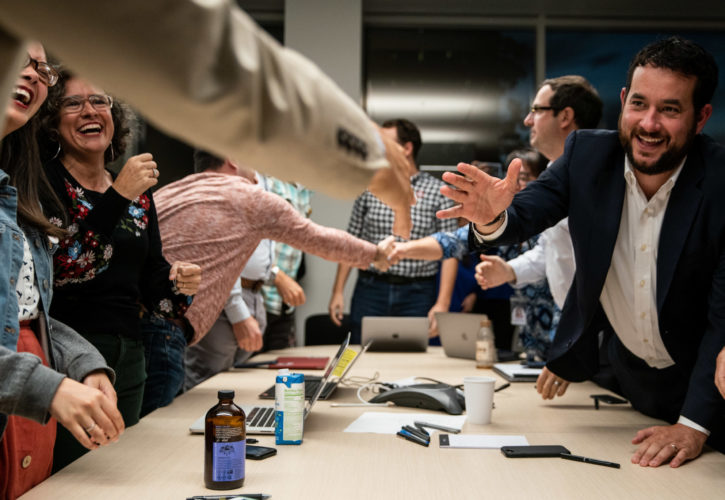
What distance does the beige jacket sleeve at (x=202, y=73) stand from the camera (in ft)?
1.70

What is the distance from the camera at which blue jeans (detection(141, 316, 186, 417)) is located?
2.18 meters

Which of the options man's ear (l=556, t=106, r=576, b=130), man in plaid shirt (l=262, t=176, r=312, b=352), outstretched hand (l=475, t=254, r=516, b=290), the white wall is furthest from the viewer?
the white wall

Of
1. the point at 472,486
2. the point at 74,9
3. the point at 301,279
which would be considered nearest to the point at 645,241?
the point at 472,486

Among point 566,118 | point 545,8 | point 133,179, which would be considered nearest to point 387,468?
point 133,179

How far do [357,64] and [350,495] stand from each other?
4.44 meters

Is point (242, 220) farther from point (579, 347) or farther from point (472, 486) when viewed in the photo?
point (472, 486)

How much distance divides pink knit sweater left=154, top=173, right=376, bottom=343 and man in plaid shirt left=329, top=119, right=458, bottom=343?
149 cm

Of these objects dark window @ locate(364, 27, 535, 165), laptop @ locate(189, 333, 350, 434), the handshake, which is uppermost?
dark window @ locate(364, 27, 535, 165)

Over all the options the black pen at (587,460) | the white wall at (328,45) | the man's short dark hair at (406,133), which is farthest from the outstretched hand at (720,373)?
the white wall at (328,45)

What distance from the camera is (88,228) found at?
1746 millimetres

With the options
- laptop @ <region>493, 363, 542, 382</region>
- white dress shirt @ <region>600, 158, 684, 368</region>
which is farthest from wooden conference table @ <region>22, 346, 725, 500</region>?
laptop @ <region>493, 363, 542, 382</region>

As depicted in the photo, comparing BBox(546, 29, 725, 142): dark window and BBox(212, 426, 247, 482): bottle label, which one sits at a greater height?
BBox(546, 29, 725, 142): dark window

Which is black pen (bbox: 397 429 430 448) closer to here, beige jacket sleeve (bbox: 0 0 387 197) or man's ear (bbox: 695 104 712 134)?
beige jacket sleeve (bbox: 0 0 387 197)

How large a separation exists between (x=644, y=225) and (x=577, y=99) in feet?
3.98
